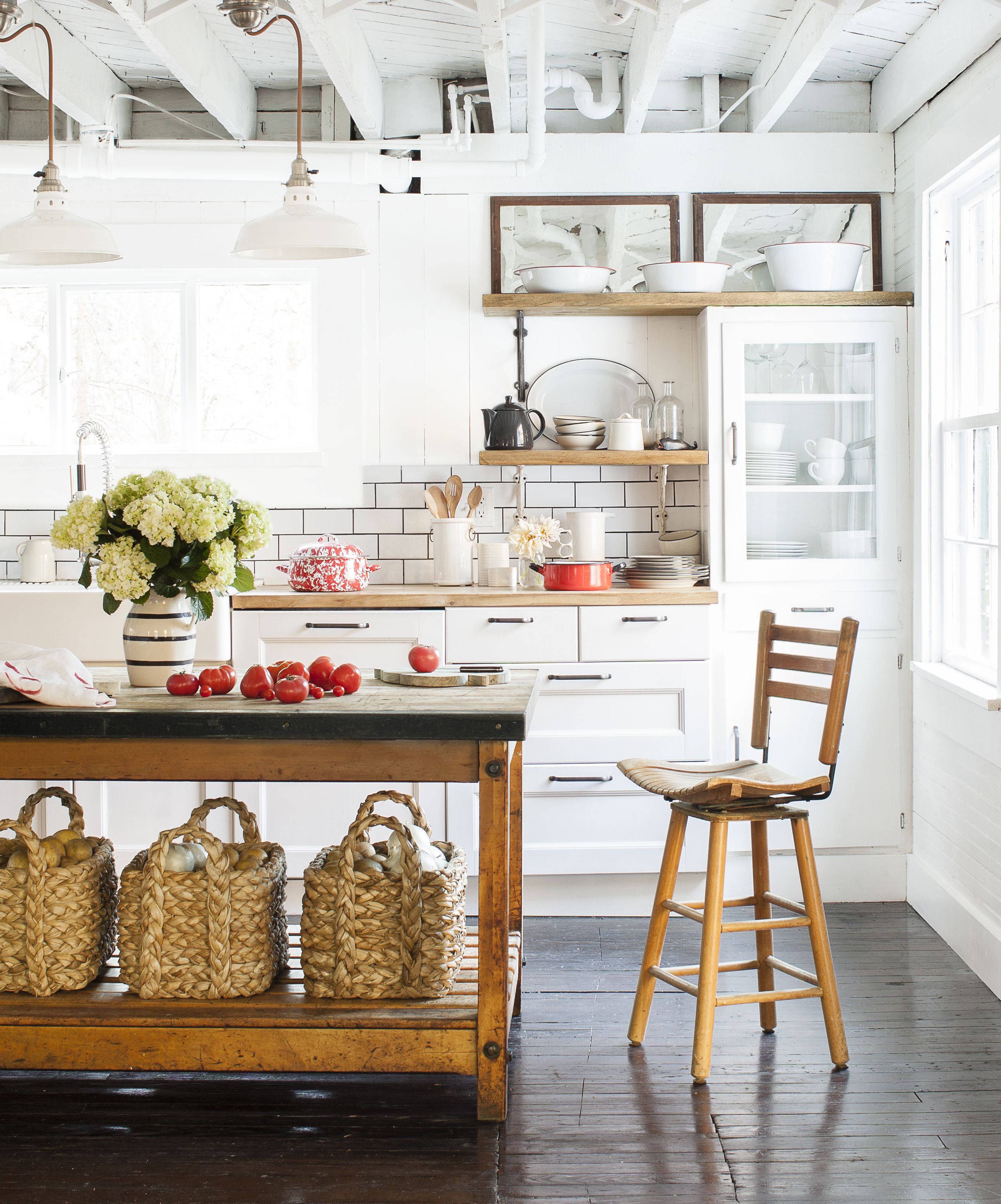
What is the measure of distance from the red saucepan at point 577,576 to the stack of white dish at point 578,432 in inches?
19.7

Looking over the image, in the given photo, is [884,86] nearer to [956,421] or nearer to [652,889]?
[956,421]

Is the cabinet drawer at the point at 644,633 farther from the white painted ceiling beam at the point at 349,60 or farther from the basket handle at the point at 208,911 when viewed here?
the white painted ceiling beam at the point at 349,60

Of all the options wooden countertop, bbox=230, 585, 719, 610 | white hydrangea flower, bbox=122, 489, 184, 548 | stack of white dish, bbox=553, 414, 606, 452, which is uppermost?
stack of white dish, bbox=553, 414, 606, 452

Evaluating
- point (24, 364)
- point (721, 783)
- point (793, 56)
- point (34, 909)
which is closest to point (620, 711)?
point (721, 783)

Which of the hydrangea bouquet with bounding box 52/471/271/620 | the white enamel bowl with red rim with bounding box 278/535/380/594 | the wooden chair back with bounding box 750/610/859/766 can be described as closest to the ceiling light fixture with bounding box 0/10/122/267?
the hydrangea bouquet with bounding box 52/471/271/620

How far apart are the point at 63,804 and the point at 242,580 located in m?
0.67

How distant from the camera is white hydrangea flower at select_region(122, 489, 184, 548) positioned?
106 inches

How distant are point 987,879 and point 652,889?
1151 millimetres

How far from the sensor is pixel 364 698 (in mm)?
2699

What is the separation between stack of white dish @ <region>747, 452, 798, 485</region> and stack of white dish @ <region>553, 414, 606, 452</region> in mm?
575

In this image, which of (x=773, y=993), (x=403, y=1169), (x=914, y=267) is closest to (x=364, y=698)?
(x=403, y=1169)

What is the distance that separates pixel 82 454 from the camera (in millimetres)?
4770

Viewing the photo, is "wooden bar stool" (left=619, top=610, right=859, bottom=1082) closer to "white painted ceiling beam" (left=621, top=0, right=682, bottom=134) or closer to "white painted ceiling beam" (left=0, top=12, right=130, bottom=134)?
"white painted ceiling beam" (left=621, top=0, right=682, bottom=134)

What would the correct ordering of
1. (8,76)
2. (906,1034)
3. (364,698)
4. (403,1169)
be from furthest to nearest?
(8,76) → (906,1034) → (364,698) → (403,1169)
